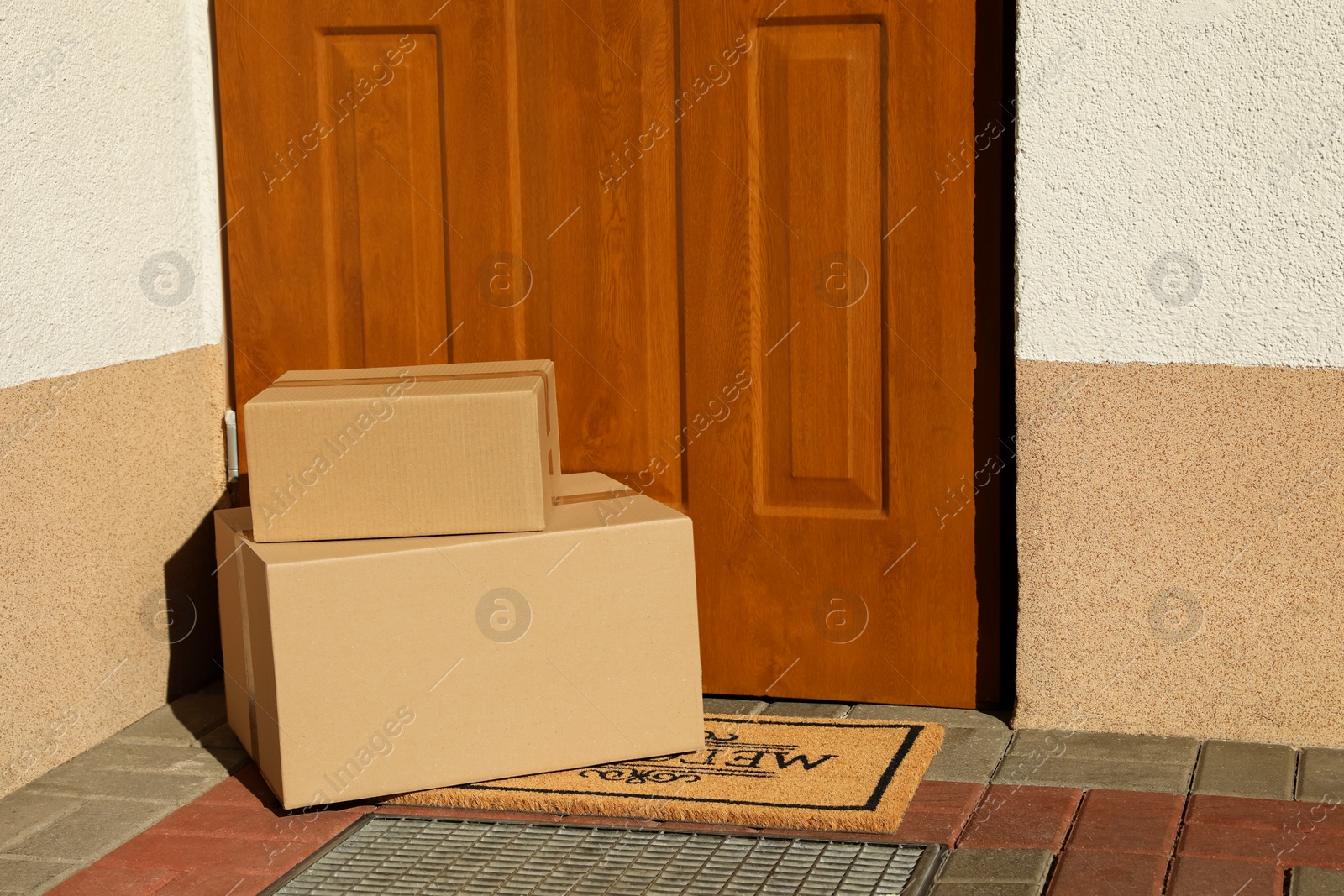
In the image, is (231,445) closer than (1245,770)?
No

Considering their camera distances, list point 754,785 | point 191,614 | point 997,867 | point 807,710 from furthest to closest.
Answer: point 191,614, point 807,710, point 754,785, point 997,867

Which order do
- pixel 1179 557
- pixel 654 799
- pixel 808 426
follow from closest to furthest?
1. pixel 654 799
2. pixel 1179 557
3. pixel 808 426

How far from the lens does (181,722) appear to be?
350cm

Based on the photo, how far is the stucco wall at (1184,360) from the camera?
299cm

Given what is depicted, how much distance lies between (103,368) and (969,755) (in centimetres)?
219

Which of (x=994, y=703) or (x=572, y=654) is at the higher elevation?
(x=572, y=654)

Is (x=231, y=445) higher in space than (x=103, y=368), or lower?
lower

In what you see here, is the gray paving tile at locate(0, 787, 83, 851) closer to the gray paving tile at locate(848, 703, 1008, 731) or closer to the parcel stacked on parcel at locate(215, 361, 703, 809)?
the parcel stacked on parcel at locate(215, 361, 703, 809)

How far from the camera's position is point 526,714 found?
2990 millimetres

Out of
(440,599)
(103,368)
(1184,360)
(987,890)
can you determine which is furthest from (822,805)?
(103,368)

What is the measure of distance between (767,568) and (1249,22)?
162cm

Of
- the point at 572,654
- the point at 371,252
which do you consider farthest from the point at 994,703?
the point at 371,252

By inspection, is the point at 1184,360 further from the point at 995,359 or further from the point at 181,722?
the point at 181,722

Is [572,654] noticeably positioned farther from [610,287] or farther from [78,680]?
[78,680]
